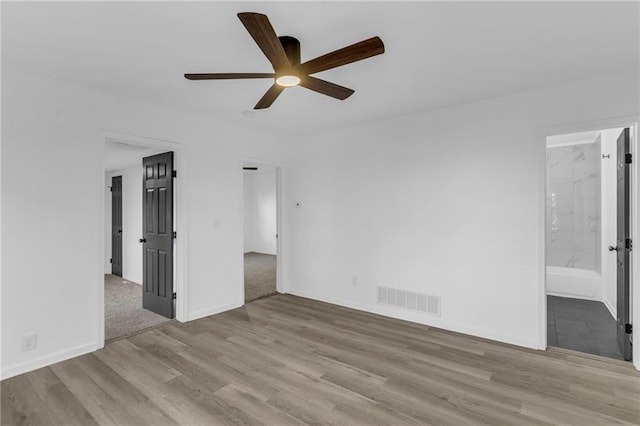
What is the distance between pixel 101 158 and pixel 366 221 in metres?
3.21

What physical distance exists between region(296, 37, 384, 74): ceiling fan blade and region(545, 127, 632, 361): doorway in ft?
9.38

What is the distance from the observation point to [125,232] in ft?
21.9

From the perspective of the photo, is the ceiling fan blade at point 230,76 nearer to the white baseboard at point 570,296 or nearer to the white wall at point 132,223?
the white wall at point 132,223

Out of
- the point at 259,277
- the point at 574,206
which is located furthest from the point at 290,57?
the point at 574,206

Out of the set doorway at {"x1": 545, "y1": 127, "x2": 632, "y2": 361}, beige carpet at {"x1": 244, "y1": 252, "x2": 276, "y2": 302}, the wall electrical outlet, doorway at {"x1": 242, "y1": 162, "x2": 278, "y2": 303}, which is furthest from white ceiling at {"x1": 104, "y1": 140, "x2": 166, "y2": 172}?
doorway at {"x1": 545, "y1": 127, "x2": 632, "y2": 361}

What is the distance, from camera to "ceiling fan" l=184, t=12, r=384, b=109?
67.2 inches

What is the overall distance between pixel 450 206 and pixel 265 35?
2878mm

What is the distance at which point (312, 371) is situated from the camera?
2.79m

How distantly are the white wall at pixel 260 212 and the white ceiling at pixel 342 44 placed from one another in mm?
6558

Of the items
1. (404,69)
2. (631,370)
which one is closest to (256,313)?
(404,69)

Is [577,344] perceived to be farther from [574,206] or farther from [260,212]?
[260,212]

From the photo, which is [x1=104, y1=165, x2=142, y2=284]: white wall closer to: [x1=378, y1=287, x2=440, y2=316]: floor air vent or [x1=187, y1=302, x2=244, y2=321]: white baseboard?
[x1=187, y1=302, x2=244, y2=321]: white baseboard

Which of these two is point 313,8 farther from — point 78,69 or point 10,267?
point 10,267

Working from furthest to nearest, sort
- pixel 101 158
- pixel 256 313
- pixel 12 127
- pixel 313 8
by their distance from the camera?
pixel 256 313 → pixel 101 158 → pixel 12 127 → pixel 313 8
